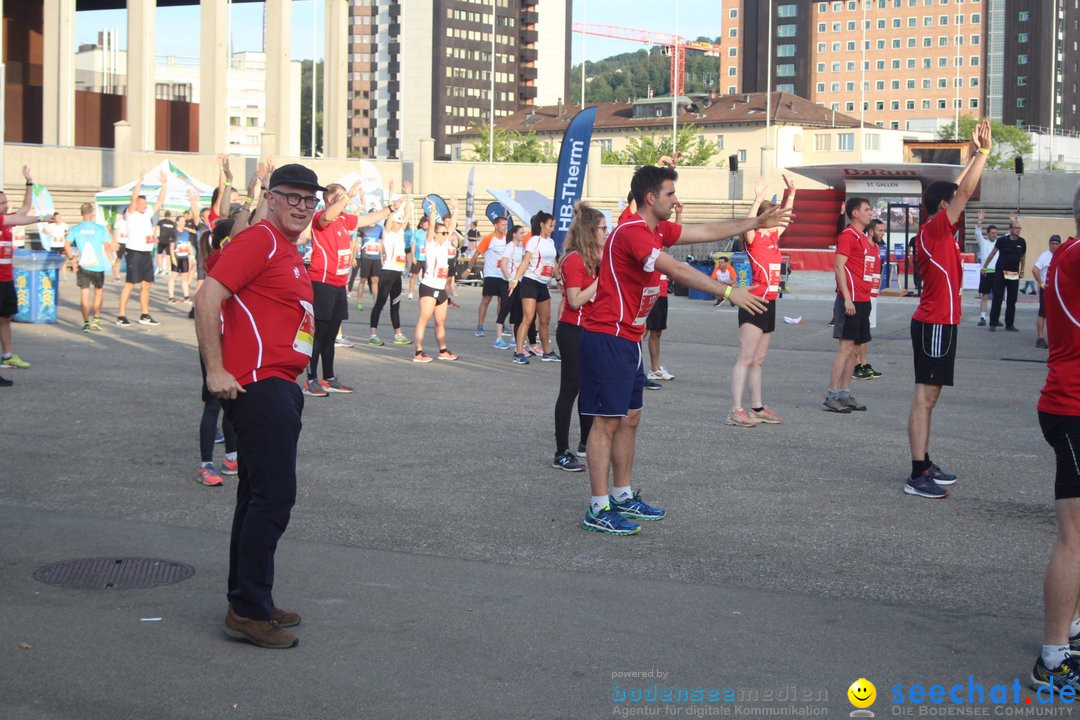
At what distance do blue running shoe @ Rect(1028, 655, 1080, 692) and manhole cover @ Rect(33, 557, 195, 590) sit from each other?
3925mm

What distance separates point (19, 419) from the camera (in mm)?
10719

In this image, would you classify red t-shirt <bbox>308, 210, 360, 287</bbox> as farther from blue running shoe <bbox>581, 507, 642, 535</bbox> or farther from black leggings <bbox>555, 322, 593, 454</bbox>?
blue running shoe <bbox>581, 507, 642, 535</bbox>

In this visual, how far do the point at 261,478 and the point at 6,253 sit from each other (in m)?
9.38

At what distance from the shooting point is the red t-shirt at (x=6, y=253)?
13.0m

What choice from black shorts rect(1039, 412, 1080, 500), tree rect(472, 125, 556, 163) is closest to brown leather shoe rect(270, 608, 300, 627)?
black shorts rect(1039, 412, 1080, 500)

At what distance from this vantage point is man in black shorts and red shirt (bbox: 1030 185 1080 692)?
4727mm

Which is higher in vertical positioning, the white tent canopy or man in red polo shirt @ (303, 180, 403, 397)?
the white tent canopy

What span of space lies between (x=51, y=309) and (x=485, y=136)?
74.6m

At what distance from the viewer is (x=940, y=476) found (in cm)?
838

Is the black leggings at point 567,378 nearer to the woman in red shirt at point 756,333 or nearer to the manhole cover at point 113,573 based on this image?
the woman in red shirt at point 756,333

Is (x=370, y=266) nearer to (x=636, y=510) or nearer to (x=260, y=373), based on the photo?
(x=636, y=510)

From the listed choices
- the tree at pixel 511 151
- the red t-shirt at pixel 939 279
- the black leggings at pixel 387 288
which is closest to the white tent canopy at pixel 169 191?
the black leggings at pixel 387 288

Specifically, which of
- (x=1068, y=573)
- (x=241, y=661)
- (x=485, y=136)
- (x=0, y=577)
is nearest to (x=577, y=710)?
(x=241, y=661)

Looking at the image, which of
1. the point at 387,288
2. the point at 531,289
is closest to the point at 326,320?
the point at 531,289
